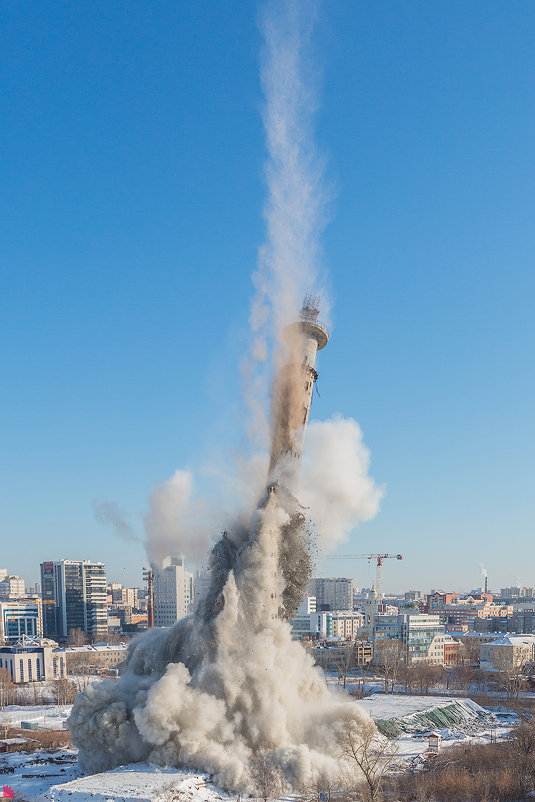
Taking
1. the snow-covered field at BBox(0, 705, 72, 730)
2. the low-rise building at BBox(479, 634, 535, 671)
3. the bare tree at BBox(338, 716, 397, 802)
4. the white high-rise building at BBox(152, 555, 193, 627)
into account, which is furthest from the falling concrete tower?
the white high-rise building at BBox(152, 555, 193, 627)

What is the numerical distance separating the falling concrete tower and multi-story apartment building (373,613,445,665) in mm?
71919

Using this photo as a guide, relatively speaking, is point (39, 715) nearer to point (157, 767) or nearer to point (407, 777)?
point (157, 767)

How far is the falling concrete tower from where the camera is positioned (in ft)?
144

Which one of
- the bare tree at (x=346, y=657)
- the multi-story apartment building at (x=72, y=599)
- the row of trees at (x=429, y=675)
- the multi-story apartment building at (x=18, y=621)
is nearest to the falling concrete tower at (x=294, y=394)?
the row of trees at (x=429, y=675)

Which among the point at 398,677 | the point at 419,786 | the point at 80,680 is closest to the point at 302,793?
the point at 419,786

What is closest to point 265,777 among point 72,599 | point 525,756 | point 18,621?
point 525,756

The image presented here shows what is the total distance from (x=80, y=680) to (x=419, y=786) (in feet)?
235

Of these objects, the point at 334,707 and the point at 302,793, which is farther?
the point at 334,707

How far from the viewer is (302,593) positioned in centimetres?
4294

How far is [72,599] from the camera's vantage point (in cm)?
15675

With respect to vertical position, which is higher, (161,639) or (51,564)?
(161,639)

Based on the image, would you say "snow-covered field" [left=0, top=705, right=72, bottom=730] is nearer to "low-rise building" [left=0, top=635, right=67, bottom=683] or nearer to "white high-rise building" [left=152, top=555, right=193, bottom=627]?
"low-rise building" [left=0, top=635, right=67, bottom=683]

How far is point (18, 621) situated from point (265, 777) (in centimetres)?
11351

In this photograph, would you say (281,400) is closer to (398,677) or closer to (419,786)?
(419,786)
